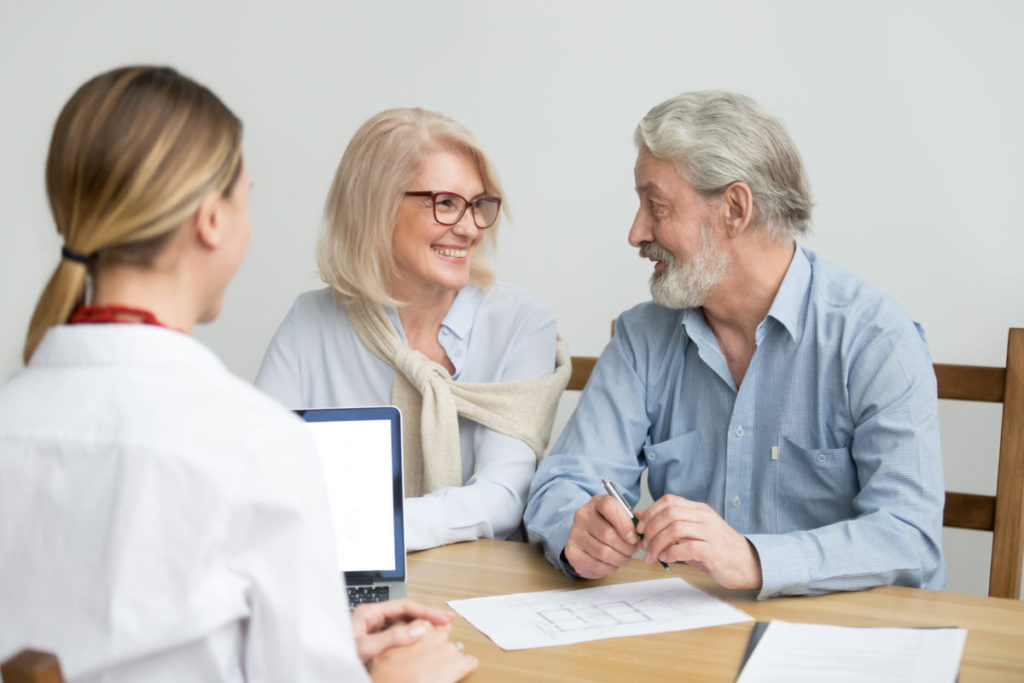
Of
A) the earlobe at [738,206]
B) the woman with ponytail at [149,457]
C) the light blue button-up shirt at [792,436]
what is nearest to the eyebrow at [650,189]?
the earlobe at [738,206]

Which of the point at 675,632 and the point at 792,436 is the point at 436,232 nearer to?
the point at 792,436

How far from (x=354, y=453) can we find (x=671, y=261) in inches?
28.0

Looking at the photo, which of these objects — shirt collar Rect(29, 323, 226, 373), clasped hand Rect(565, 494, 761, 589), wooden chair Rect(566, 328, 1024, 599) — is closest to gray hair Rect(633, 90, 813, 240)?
wooden chair Rect(566, 328, 1024, 599)

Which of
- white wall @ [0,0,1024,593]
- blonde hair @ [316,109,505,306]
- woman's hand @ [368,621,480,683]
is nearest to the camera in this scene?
woman's hand @ [368,621,480,683]

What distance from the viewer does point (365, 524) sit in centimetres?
136

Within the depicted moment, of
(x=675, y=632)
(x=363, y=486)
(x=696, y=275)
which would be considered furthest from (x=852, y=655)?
(x=696, y=275)

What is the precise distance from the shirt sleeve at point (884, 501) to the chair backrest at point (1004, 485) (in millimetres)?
176

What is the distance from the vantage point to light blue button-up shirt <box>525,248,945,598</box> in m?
1.39

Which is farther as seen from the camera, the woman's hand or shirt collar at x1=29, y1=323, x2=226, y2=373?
the woman's hand

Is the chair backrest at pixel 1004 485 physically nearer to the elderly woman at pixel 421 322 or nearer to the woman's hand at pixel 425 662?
the elderly woman at pixel 421 322

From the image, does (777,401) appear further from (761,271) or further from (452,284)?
(452,284)

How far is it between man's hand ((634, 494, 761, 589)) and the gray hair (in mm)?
634

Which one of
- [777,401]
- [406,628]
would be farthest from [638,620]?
[777,401]

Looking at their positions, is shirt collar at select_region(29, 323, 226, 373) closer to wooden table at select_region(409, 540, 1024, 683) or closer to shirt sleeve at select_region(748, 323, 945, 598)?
wooden table at select_region(409, 540, 1024, 683)
